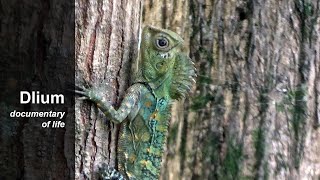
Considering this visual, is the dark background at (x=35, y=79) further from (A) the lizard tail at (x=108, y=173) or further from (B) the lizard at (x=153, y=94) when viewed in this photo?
(B) the lizard at (x=153, y=94)

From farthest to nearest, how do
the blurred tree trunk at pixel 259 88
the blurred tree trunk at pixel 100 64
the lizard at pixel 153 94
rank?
the blurred tree trunk at pixel 259 88
the lizard at pixel 153 94
the blurred tree trunk at pixel 100 64

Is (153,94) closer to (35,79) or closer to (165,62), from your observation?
(165,62)

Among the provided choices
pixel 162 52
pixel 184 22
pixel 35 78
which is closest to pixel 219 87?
pixel 184 22

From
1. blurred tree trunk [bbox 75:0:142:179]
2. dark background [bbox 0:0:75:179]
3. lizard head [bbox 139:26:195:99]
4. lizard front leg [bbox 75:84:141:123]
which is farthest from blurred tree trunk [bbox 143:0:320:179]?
dark background [bbox 0:0:75:179]

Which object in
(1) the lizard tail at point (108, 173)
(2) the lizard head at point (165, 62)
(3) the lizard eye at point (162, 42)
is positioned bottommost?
(1) the lizard tail at point (108, 173)

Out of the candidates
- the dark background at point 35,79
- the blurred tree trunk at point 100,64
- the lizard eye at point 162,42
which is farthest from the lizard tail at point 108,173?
the lizard eye at point 162,42

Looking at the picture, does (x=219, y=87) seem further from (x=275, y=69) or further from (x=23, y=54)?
(x=23, y=54)

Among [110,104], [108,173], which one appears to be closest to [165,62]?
[110,104]

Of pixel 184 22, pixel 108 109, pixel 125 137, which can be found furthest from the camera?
pixel 184 22

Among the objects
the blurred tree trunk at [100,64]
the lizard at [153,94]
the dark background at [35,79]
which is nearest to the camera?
the dark background at [35,79]
